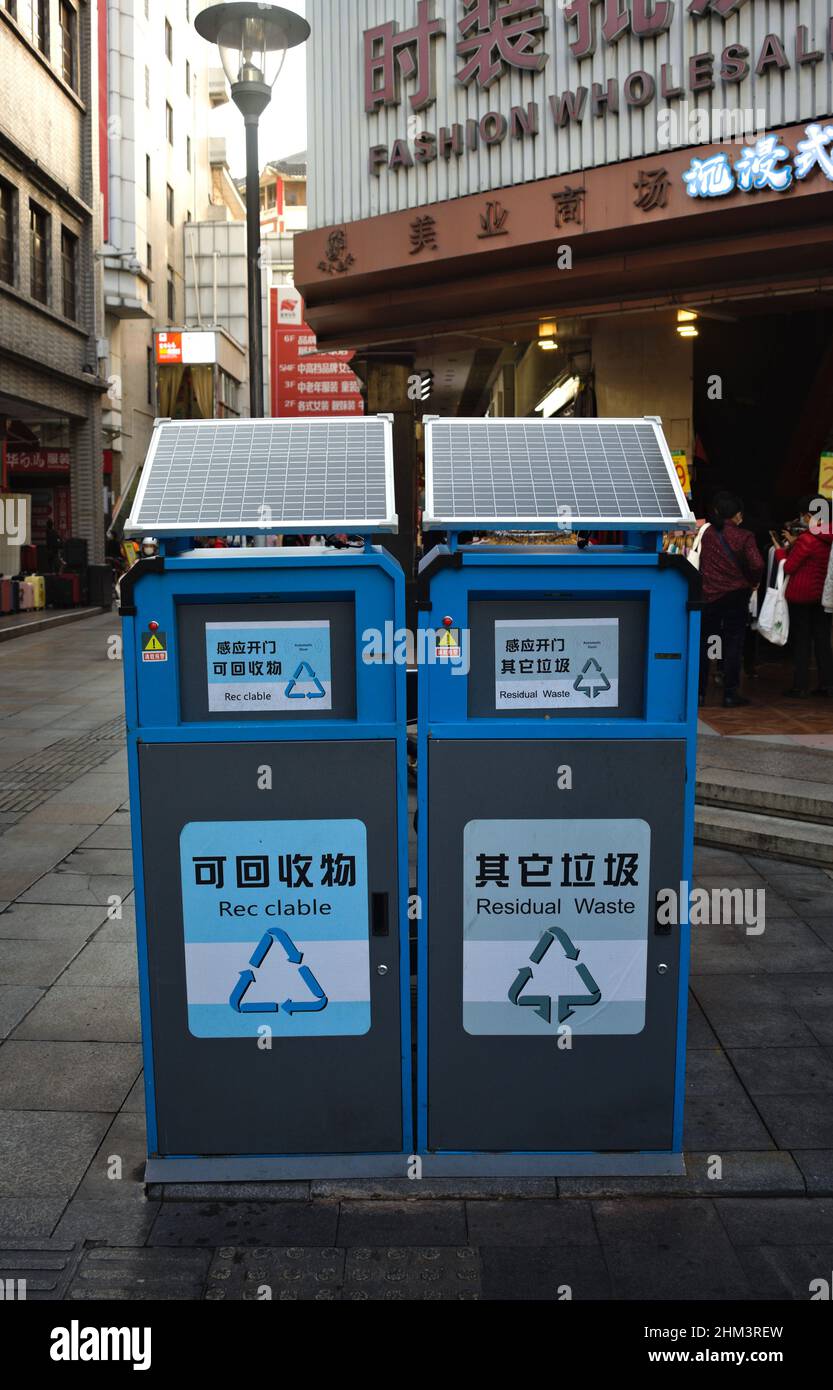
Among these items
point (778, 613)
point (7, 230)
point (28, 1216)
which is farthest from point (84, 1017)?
point (7, 230)

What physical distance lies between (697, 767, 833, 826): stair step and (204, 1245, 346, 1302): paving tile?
202 inches

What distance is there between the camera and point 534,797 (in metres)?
3.73

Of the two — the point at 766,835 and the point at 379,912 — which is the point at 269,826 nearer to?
the point at 379,912

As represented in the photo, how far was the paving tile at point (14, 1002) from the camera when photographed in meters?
5.01

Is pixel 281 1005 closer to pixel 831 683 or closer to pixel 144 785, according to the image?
pixel 144 785

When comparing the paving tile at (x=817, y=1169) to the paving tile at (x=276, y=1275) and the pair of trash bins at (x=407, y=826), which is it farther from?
the paving tile at (x=276, y=1275)

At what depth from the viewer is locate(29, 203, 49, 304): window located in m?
25.8

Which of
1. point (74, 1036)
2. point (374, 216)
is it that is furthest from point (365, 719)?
point (374, 216)

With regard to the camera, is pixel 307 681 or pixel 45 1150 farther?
pixel 45 1150

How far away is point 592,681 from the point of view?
372 cm

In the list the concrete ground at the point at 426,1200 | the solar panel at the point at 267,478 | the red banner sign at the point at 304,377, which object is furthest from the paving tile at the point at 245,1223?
the red banner sign at the point at 304,377

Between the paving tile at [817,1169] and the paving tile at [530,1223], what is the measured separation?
27.9 inches

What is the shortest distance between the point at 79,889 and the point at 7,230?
21.0 m

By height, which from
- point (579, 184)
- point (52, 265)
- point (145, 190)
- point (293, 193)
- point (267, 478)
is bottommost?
point (267, 478)
